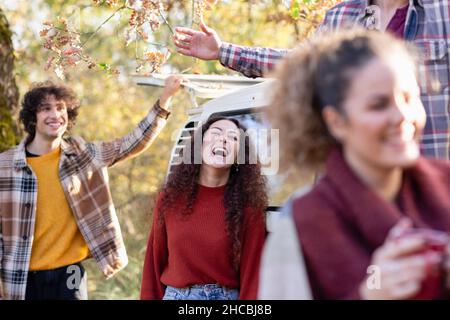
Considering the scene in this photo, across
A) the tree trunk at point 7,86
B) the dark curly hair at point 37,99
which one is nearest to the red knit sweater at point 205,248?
the dark curly hair at point 37,99

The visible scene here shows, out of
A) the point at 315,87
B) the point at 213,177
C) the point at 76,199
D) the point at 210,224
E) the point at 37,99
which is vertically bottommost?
the point at 210,224

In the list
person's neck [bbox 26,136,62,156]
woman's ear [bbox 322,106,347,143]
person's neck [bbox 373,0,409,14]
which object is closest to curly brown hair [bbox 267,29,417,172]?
woman's ear [bbox 322,106,347,143]

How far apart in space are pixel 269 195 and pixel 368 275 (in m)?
3.23

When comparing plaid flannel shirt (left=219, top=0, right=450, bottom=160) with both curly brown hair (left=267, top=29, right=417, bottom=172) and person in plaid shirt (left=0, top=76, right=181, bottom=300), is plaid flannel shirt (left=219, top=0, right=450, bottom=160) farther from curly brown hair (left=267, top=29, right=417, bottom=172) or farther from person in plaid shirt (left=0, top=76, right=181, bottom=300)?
person in plaid shirt (left=0, top=76, right=181, bottom=300)

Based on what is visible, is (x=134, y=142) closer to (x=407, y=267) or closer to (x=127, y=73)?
(x=407, y=267)

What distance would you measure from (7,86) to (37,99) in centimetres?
152

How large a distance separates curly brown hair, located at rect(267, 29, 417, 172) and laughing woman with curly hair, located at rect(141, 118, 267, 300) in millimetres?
2311

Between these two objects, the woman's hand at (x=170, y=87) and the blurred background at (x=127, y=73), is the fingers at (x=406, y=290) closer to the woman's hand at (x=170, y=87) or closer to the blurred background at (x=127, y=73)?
the woman's hand at (x=170, y=87)

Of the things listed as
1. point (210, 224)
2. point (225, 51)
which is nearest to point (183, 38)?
point (225, 51)

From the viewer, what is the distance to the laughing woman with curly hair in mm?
4438

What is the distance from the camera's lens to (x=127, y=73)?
1445 cm

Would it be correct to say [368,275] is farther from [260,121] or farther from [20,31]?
[20,31]

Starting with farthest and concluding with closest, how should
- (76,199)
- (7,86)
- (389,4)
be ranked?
(7,86) < (76,199) < (389,4)

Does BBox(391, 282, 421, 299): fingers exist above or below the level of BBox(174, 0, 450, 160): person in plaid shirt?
below
